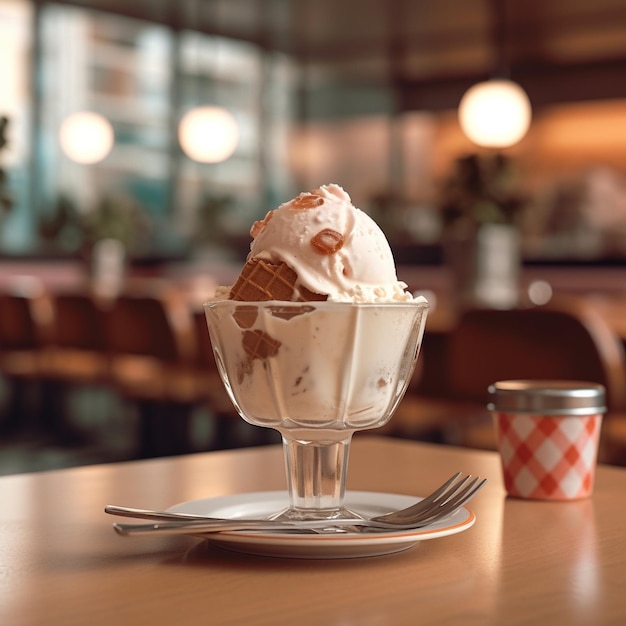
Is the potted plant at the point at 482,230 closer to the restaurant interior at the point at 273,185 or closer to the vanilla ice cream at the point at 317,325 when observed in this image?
the restaurant interior at the point at 273,185

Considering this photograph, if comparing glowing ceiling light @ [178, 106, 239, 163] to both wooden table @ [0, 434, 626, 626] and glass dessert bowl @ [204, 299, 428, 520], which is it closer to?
wooden table @ [0, 434, 626, 626]

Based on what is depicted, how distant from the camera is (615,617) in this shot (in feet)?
1.91

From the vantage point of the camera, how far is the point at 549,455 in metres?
0.98

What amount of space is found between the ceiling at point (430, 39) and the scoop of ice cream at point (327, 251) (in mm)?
6997

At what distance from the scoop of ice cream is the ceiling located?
6997mm

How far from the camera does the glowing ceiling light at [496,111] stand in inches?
244

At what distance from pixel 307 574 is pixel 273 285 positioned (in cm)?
21

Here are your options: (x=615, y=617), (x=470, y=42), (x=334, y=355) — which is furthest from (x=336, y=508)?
(x=470, y=42)

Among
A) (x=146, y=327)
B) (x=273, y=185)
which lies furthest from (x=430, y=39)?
(x=146, y=327)

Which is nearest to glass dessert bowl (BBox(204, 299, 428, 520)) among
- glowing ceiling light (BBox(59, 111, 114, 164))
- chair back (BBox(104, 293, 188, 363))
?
chair back (BBox(104, 293, 188, 363))

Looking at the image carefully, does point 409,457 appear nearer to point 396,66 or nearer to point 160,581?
point 160,581

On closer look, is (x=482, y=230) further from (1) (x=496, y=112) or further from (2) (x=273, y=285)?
(2) (x=273, y=285)

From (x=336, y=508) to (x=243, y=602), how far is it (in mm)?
180

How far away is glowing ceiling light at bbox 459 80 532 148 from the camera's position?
20.4 ft
